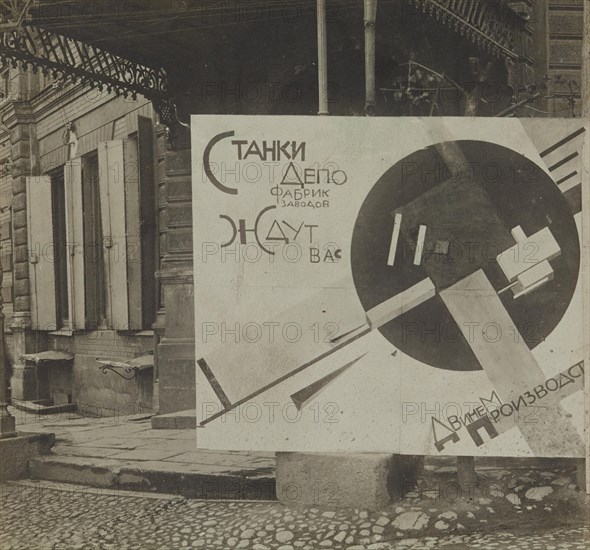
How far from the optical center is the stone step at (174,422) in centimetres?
665

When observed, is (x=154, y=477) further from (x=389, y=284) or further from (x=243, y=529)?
(x=389, y=284)

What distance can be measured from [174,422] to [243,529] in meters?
2.90

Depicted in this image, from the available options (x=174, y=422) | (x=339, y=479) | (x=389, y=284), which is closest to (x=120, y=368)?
(x=174, y=422)

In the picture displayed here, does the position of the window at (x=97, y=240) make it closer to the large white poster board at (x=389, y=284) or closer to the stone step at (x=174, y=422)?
the stone step at (x=174, y=422)

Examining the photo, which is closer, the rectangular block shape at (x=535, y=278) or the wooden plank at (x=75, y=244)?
the rectangular block shape at (x=535, y=278)

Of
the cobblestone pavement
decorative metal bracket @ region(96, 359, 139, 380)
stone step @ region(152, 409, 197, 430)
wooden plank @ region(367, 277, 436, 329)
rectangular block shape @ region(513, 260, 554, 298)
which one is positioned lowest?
the cobblestone pavement

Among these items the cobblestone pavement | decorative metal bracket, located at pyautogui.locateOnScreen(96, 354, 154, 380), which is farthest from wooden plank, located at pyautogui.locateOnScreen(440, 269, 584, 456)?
decorative metal bracket, located at pyautogui.locateOnScreen(96, 354, 154, 380)

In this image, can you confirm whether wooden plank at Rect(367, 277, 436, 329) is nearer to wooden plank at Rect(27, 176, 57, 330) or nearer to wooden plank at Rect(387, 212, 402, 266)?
wooden plank at Rect(387, 212, 402, 266)

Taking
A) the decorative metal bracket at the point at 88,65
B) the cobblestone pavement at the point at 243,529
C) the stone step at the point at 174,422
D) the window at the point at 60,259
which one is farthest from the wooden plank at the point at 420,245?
the window at the point at 60,259

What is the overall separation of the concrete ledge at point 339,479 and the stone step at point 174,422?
2723 millimetres

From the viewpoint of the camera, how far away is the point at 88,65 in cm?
641

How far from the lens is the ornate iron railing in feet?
15.8

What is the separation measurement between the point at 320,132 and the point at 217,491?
2.48 m

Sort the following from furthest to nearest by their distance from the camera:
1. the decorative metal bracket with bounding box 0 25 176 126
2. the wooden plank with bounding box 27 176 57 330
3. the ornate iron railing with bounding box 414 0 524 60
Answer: the wooden plank with bounding box 27 176 57 330 → the decorative metal bracket with bounding box 0 25 176 126 → the ornate iron railing with bounding box 414 0 524 60
